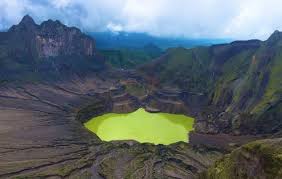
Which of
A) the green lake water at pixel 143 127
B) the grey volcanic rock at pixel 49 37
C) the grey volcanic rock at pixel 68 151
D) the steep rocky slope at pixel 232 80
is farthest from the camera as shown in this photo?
the grey volcanic rock at pixel 49 37

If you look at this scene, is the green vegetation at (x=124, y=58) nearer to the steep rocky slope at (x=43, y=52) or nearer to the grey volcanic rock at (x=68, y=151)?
the steep rocky slope at (x=43, y=52)

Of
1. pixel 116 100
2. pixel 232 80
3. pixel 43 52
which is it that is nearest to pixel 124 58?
pixel 43 52

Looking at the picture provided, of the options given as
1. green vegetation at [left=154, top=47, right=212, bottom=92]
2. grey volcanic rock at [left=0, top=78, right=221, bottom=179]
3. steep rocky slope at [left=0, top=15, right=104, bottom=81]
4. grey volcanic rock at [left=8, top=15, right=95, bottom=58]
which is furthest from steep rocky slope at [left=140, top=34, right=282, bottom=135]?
grey volcanic rock at [left=8, top=15, right=95, bottom=58]

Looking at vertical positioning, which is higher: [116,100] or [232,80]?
[232,80]

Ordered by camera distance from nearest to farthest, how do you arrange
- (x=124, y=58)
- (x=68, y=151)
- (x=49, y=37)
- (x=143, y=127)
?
(x=68, y=151)
(x=143, y=127)
(x=49, y=37)
(x=124, y=58)

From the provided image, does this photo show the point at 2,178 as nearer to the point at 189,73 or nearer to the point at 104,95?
the point at 104,95

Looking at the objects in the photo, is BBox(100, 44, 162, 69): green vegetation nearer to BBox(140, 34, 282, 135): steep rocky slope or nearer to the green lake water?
BBox(140, 34, 282, 135): steep rocky slope

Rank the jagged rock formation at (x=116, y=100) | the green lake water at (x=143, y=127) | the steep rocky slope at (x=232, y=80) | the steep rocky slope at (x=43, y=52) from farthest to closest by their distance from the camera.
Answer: the steep rocky slope at (x=43, y=52), the steep rocky slope at (x=232, y=80), the green lake water at (x=143, y=127), the jagged rock formation at (x=116, y=100)

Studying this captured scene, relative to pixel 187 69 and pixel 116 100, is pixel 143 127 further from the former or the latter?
pixel 187 69

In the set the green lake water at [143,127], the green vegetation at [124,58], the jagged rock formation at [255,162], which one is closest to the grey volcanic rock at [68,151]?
the green lake water at [143,127]
